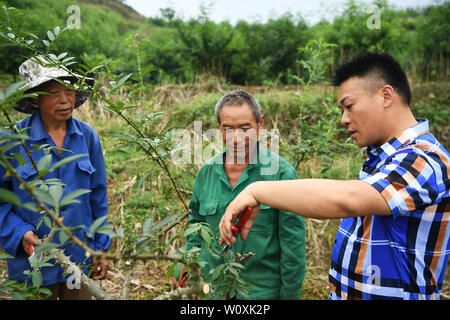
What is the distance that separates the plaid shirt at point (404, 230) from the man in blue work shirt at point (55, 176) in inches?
49.2

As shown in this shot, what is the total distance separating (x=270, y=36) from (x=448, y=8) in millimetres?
4127

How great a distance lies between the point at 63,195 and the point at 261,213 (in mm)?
1153

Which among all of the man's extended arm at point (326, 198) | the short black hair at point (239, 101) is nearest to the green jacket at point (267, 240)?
the short black hair at point (239, 101)

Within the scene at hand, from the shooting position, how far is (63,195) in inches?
67.6

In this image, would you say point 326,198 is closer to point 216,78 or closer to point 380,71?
Answer: point 380,71

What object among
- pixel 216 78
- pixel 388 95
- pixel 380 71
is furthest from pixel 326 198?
pixel 216 78

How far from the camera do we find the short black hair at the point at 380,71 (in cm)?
121

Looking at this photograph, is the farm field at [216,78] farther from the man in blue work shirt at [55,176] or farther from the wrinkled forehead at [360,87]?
the wrinkled forehead at [360,87]

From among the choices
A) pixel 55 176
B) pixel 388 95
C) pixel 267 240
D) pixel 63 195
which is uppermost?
pixel 388 95

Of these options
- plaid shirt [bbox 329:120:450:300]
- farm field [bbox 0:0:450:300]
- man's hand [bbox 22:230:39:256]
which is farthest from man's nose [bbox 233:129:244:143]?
farm field [bbox 0:0:450:300]

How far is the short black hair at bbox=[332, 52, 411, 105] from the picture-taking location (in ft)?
3.98

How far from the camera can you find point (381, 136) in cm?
117

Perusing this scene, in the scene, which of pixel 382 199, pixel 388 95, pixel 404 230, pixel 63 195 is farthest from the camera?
pixel 63 195

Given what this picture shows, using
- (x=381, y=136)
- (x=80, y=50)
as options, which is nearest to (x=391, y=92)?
(x=381, y=136)
